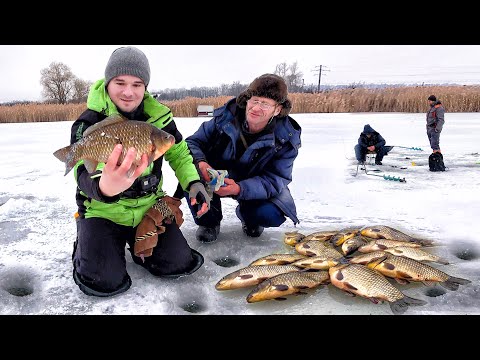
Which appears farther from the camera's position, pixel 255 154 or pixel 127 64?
pixel 255 154

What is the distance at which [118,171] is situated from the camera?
202cm

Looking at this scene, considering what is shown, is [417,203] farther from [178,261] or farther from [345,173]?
[178,261]

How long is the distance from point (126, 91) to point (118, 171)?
581 millimetres

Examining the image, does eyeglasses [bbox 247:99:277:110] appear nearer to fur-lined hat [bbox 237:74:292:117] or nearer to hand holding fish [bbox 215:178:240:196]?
fur-lined hat [bbox 237:74:292:117]

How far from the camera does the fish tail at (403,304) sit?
2.15m


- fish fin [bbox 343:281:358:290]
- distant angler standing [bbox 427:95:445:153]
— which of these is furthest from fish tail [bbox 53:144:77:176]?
distant angler standing [bbox 427:95:445:153]

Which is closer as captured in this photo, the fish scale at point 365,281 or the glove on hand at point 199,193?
the fish scale at point 365,281

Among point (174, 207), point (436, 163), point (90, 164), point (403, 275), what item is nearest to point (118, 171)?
point (90, 164)

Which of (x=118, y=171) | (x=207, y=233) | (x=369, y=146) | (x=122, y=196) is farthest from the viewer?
(x=369, y=146)

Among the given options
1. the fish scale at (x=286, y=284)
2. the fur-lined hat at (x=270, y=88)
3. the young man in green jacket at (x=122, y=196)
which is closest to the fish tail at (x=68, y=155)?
the young man in green jacket at (x=122, y=196)

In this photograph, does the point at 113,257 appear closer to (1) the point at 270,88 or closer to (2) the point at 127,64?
(2) the point at 127,64

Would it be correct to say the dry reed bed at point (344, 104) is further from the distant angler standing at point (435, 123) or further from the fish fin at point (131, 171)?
the fish fin at point (131, 171)

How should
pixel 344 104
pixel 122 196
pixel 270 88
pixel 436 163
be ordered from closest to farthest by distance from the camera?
1. pixel 122 196
2. pixel 270 88
3. pixel 436 163
4. pixel 344 104

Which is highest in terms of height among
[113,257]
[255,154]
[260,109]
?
[260,109]
